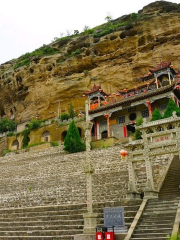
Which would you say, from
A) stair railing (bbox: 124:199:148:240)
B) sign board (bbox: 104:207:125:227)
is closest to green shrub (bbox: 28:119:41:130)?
stair railing (bbox: 124:199:148:240)

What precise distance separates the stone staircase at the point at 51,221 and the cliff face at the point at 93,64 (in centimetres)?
2614

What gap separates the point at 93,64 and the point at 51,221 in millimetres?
30289

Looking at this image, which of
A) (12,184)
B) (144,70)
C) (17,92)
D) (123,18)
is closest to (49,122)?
(17,92)

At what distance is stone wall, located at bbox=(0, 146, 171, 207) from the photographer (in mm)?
12047

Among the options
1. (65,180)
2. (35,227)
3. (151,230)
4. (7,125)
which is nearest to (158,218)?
(151,230)

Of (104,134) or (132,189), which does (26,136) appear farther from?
(132,189)

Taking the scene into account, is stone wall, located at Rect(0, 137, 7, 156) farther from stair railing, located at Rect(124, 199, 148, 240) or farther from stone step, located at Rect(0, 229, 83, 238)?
stair railing, located at Rect(124, 199, 148, 240)

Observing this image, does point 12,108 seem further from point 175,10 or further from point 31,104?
point 175,10

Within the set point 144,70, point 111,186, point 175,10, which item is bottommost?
point 111,186

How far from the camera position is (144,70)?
34.5 meters

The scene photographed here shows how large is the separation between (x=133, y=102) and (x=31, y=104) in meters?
18.6

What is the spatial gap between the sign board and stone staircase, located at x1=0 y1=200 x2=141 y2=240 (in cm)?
81

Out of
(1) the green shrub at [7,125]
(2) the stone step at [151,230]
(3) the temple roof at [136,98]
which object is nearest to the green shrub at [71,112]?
(3) the temple roof at [136,98]

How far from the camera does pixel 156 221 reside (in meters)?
8.23
